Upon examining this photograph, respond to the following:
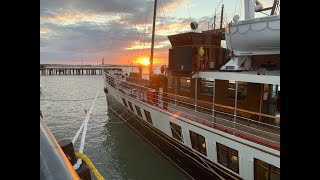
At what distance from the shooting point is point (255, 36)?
1415 cm

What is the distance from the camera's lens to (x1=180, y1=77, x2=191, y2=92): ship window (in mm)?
17403

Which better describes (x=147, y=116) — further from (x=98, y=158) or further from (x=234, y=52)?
(x=234, y=52)

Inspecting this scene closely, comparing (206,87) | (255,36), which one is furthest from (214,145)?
(255,36)

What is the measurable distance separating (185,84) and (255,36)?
18.6ft

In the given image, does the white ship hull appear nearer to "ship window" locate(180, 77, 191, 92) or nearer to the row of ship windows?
the row of ship windows

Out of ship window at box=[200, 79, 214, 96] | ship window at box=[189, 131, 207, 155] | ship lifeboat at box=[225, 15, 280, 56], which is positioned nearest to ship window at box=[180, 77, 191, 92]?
ship window at box=[200, 79, 214, 96]

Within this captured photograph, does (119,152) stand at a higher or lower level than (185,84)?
lower

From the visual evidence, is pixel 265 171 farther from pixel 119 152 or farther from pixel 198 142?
pixel 119 152

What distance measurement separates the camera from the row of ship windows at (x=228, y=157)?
32.2 feet

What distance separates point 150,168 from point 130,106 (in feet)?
27.2

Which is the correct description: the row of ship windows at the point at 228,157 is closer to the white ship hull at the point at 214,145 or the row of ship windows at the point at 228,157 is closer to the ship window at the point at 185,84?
the white ship hull at the point at 214,145
